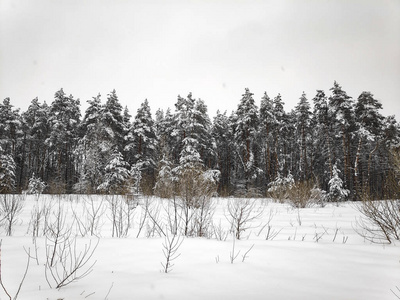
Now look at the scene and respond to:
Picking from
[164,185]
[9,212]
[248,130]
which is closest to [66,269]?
[9,212]

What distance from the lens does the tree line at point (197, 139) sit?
72.0 ft

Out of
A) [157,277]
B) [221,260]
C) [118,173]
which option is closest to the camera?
[157,277]

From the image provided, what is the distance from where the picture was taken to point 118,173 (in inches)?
798

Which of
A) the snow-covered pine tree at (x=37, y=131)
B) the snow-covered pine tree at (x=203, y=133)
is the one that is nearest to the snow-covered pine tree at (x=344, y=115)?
the snow-covered pine tree at (x=203, y=133)

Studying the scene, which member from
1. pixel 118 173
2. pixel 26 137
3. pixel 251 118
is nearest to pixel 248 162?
pixel 251 118

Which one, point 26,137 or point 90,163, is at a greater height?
point 26,137

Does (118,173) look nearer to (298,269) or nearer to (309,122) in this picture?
(298,269)

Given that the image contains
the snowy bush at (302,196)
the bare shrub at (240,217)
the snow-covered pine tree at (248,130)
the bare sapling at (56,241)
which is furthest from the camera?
the snow-covered pine tree at (248,130)

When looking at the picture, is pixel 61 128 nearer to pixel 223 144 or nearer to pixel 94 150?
pixel 94 150

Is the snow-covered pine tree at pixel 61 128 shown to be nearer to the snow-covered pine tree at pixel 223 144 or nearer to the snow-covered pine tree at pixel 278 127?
the snow-covered pine tree at pixel 223 144

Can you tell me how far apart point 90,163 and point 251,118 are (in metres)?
18.2

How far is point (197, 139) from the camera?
2530 centimetres

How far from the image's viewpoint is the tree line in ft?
72.0

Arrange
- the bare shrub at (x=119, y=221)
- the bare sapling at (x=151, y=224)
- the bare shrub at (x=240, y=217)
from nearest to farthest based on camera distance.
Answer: the bare shrub at (x=240, y=217) → the bare sapling at (x=151, y=224) → the bare shrub at (x=119, y=221)
